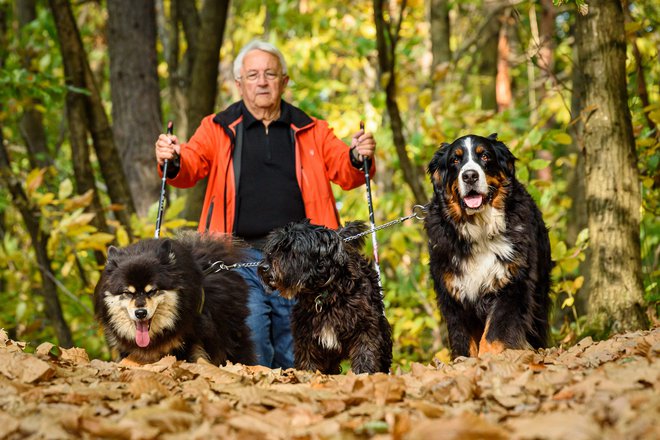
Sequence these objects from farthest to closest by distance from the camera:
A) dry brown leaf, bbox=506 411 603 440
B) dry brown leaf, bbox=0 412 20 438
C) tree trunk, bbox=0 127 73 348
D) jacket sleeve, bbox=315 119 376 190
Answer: tree trunk, bbox=0 127 73 348 → jacket sleeve, bbox=315 119 376 190 → dry brown leaf, bbox=0 412 20 438 → dry brown leaf, bbox=506 411 603 440

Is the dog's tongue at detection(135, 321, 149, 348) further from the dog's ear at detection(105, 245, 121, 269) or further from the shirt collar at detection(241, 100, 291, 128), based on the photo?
the shirt collar at detection(241, 100, 291, 128)

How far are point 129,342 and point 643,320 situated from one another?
155 inches

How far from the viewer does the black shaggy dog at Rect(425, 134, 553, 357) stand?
5.27 m

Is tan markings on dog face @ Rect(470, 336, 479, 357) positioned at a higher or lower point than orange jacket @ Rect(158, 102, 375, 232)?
lower

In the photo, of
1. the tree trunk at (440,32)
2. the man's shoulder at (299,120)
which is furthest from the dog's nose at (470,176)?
the tree trunk at (440,32)

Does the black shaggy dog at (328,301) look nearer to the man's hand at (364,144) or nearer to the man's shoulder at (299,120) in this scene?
the man's hand at (364,144)

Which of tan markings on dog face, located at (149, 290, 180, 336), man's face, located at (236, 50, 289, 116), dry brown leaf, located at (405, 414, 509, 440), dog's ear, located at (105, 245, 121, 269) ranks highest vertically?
man's face, located at (236, 50, 289, 116)

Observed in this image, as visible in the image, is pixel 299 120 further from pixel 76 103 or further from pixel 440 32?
pixel 440 32

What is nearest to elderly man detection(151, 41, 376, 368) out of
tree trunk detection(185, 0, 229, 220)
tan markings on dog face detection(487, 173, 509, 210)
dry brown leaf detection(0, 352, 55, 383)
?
tan markings on dog face detection(487, 173, 509, 210)

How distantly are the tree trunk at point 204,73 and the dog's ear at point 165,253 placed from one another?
12.8ft

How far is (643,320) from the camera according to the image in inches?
245

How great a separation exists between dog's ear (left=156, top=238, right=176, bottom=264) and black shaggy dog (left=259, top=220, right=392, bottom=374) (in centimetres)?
69

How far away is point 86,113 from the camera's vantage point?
8.83m

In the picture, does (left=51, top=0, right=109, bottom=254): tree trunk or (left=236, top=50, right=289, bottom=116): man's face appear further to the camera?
(left=51, top=0, right=109, bottom=254): tree trunk
